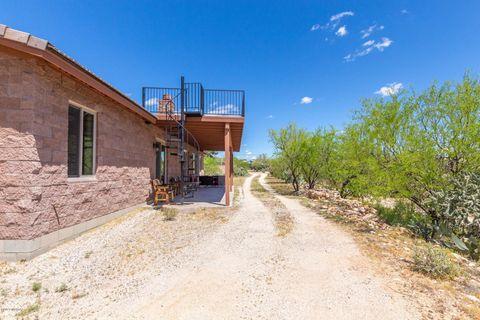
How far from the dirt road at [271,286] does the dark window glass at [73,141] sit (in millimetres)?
3359

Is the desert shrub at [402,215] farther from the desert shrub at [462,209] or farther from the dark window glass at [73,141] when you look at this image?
the dark window glass at [73,141]

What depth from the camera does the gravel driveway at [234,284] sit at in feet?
7.89

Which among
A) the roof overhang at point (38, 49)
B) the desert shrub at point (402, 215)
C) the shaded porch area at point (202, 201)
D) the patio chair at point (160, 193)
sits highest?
the roof overhang at point (38, 49)

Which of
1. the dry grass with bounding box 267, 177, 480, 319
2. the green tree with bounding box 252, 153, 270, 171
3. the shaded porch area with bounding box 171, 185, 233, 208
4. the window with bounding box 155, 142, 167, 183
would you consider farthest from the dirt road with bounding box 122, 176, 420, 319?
the green tree with bounding box 252, 153, 270, 171

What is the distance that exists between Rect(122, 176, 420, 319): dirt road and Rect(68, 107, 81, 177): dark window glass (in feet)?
11.0

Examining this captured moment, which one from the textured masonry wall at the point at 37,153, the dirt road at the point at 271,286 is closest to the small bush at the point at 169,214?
the textured masonry wall at the point at 37,153

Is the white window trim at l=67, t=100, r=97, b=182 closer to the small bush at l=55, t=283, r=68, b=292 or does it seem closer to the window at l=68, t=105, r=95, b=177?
the window at l=68, t=105, r=95, b=177

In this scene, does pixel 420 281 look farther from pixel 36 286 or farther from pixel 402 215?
pixel 402 215

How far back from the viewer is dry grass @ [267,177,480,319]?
2.46 metres

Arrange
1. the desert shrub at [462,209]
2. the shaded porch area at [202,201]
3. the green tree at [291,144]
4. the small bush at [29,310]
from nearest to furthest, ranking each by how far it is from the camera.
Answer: the small bush at [29,310] < the desert shrub at [462,209] < the shaded porch area at [202,201] < the green tree at [291,144]

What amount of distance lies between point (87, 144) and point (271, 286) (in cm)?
525

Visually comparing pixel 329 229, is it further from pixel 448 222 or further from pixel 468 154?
pixel 468 154

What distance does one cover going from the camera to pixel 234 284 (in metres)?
2.97

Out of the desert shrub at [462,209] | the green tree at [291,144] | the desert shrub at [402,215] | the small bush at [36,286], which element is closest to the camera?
the small bush at [36,286]
